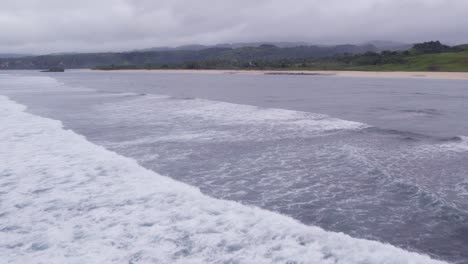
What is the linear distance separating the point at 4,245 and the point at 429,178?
10.1m

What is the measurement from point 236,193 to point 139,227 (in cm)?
281

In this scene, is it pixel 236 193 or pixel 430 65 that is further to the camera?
pixel 430 65

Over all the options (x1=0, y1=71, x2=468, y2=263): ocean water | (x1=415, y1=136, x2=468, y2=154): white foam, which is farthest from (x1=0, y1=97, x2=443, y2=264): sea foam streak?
(x1=415, y1=136, x2=468, y2=154): white foam

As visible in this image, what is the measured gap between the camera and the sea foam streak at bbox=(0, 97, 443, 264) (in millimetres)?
7070

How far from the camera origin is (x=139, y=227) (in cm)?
830

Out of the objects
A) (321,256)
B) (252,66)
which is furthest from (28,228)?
(252,66)

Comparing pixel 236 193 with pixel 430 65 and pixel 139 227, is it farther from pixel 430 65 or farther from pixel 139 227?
pixel 430 65

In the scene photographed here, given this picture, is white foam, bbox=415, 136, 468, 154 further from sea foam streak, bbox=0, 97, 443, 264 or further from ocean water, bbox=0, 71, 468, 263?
sea foam streak, bbox=0, 97, 443, 264

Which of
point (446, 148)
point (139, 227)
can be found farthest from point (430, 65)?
point (139, 227)

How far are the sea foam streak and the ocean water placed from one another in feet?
0.11

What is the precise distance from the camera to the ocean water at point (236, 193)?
7.36 meters

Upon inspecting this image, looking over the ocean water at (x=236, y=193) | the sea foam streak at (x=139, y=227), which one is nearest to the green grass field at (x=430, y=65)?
the ocean water at (x=236, y=193)

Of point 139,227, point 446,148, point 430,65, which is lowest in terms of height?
point 139,227

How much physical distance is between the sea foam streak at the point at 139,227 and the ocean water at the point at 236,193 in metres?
0.03
